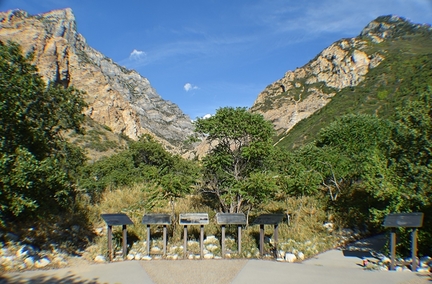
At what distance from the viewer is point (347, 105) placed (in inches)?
2539

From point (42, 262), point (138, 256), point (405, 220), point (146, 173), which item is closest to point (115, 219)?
point (138, 256)

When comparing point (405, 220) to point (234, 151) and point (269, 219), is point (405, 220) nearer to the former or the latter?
point (269, 219)

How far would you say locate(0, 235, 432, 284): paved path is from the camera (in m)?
6.80

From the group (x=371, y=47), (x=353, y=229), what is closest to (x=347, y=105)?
(x=371, y=47)

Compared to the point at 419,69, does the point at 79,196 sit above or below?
below

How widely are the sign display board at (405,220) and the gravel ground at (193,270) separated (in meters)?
3.69

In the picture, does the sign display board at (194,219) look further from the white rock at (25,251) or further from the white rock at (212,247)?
the white rock at (25,251)

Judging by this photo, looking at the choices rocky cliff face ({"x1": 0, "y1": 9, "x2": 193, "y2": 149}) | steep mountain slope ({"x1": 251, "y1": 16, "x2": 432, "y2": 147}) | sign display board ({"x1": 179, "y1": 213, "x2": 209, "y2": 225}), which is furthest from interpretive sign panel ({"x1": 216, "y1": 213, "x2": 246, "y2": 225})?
steep mountain slope ({"x1": 251, "y1": 16, "x2": 432, "y2": 147})

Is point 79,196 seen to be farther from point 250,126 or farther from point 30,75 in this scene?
point 250,126

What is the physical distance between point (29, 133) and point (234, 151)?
655 cm

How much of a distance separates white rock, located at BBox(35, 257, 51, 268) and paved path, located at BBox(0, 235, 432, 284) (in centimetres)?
39

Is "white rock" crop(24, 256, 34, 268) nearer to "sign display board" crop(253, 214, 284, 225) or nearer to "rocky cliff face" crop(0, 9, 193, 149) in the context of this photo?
"sign display board" crop(253, 214, 284, 225)

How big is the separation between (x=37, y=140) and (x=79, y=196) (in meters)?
4.62

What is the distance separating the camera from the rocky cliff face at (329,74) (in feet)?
285
